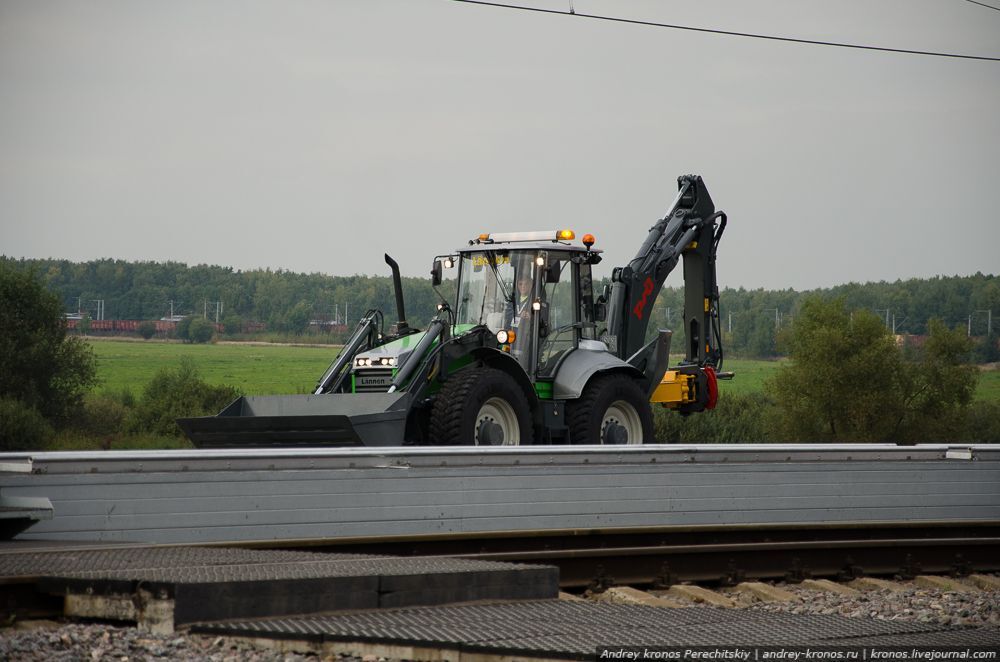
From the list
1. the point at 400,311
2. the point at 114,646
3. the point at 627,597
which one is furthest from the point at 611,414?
the point at 114,646

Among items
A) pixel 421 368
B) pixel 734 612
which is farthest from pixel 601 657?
pixel 421 368

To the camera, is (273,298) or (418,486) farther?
(273,298)

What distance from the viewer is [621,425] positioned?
16297 mm

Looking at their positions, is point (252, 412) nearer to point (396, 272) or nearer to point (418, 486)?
point (396, 272)

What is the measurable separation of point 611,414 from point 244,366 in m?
59.9

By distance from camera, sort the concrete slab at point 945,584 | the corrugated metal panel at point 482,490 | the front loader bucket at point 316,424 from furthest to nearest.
→ the front loader bucket at point 316,424 → the concrete slab at point 945,584 → the corrugated metal panel at point 482,490

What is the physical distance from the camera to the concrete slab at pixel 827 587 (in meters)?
10.6

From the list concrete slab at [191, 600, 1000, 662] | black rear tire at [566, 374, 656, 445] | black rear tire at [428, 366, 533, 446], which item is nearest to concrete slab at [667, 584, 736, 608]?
concrete slab at [191, 600, 1000, 662]

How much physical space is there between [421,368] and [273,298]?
184 ft

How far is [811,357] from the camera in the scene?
2520 inches

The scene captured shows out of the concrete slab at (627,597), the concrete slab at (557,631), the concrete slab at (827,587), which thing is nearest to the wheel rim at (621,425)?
the concrete slab at (827,587)

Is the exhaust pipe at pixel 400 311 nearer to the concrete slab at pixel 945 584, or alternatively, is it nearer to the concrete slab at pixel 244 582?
the concrete slab at pixel 945 584

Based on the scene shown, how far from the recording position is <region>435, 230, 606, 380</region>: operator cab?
51.4 feet

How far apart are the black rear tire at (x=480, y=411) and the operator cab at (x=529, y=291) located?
0.95 metres
